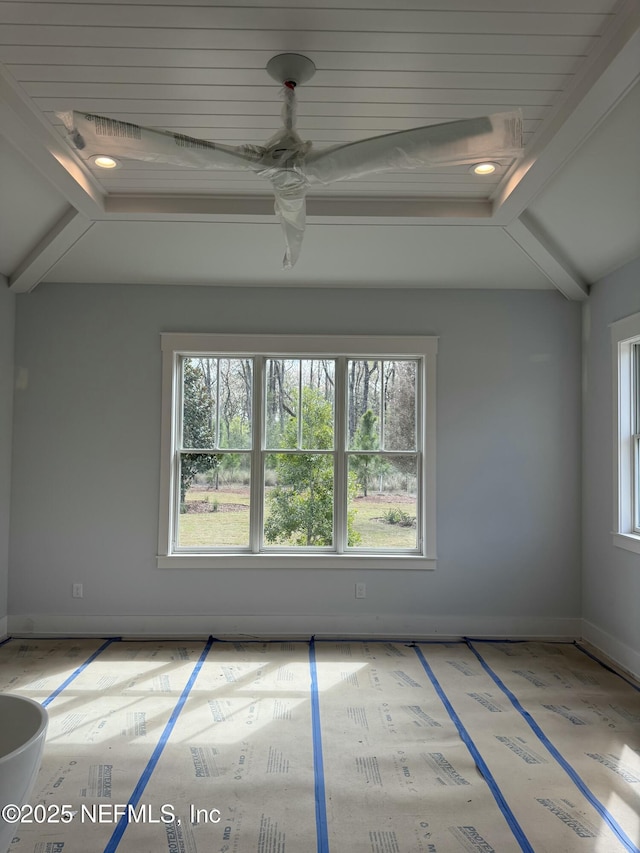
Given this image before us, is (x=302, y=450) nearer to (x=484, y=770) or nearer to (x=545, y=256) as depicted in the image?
(x=545, y=256)

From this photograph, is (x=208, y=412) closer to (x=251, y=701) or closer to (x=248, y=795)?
(x=251, y=701)

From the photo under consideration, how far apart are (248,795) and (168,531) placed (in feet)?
7.90

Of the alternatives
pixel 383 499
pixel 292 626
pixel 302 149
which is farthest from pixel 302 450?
pixel 302 149

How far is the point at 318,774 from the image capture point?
9.05 feet

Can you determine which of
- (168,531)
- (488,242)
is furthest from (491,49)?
(168,531)

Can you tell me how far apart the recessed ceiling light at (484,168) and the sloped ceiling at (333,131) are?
74 millimetres

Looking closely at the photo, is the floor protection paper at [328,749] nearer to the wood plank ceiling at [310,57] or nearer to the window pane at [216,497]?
the window pane at [216,497]

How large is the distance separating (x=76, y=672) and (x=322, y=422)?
245 cm

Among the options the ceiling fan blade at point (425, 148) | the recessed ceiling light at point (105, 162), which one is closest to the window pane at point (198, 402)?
the recessed ceiling light at point (105, 162)

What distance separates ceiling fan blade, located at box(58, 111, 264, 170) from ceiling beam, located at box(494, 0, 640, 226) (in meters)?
1.33

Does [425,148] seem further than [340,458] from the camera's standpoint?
No

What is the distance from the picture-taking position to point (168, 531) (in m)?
4.71

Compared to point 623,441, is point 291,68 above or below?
above

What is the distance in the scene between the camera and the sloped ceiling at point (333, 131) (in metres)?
2.24
